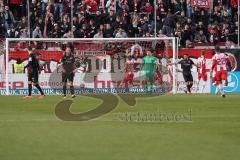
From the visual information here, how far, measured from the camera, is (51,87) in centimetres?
3025

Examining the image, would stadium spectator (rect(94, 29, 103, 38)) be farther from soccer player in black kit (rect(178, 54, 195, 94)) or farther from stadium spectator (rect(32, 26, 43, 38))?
soccer player in black kit (rect(178, 54, 195, 94))

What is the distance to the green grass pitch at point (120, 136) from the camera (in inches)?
415

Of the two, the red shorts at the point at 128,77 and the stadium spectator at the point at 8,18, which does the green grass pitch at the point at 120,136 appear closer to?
the red shorts at the point at 128,77

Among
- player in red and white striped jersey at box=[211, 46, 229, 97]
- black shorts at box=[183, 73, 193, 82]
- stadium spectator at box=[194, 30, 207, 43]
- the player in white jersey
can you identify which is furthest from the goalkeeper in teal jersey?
player in red and white striped jersey at box=[211, 46, 229, 97]

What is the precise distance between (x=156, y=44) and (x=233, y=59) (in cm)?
380

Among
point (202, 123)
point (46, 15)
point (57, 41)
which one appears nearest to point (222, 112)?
point (202, 123)

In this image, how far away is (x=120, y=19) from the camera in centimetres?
3344

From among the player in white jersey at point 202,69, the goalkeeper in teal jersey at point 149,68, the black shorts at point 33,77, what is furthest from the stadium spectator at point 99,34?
the black shorts at point 33,77

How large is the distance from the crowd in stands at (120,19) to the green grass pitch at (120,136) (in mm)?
13214

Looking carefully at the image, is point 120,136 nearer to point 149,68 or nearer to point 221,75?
point 221,75

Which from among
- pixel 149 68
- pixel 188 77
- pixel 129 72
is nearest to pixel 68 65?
pixel 129 72

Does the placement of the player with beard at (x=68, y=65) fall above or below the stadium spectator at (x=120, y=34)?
below

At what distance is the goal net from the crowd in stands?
1.16 metres

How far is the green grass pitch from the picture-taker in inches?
415
